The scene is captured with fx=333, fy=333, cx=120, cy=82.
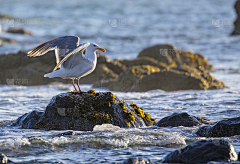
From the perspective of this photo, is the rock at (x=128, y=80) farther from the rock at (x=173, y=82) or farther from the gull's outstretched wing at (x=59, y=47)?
the gull's outstretched wing at (x=59, y=47)

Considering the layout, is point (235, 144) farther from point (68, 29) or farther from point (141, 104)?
point (68, 29)

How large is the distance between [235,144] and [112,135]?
7.98 ft

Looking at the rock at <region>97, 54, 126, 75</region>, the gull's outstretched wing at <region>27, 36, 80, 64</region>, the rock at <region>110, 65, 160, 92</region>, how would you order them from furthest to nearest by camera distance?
the rock at <region>97, 54, 126, 75</region>
the rock at <region>110, 65, 160, 92</region>
the gull's outstretched wing at <region>27, 36, 80, 64</region>

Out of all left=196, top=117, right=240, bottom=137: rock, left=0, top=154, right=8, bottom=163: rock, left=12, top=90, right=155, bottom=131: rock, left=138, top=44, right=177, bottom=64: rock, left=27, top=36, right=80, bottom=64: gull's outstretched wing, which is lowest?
left=0, top=154, right=8, bottom=163: rock

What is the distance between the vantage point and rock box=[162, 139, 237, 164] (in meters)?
5.40

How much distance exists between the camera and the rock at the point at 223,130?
6969mm

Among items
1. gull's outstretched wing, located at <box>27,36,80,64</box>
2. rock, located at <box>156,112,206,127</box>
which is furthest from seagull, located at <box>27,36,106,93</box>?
rock, located at <box>156,112,206,127</box>

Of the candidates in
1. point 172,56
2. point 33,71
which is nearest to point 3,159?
Result: point 33,71

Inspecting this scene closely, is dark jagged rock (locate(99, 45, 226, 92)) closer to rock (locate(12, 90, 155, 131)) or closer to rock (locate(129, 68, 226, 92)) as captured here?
rock (locate(129, 68, 226, 92))

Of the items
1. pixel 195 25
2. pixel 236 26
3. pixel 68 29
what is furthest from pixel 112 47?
pixel 195 25

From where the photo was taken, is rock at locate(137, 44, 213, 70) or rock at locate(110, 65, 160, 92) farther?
rock at locate(137, 44, 213, 70)

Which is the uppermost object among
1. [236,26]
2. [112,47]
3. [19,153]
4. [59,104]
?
[236,26]

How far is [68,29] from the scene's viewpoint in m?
38.4

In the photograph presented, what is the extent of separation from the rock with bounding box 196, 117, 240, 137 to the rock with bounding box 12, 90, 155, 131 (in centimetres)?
159
